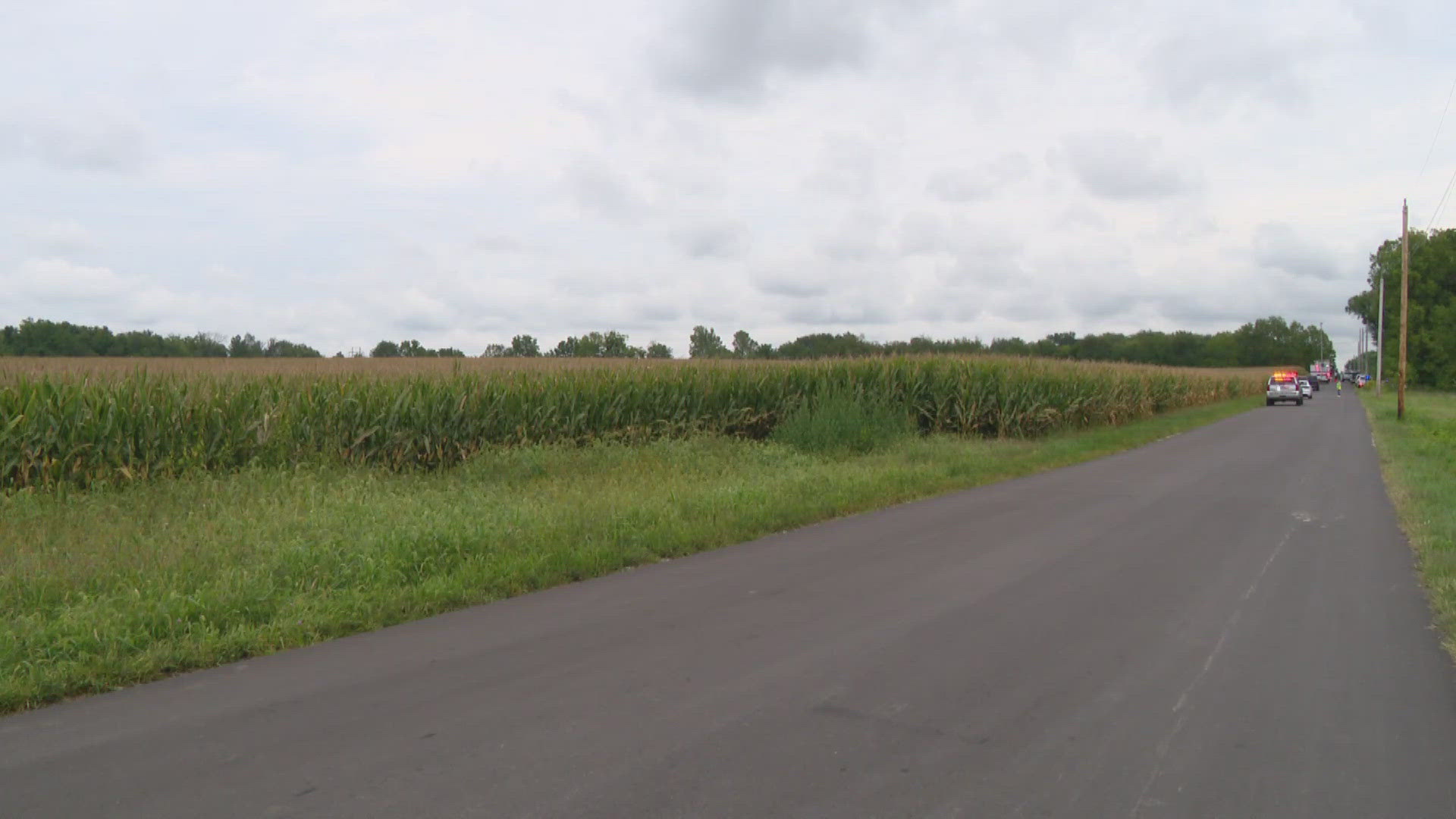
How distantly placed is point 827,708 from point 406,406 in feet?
39.2

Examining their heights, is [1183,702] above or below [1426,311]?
below

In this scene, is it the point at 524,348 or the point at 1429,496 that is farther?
the point at 524,348

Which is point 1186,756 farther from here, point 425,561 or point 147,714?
point 425,561

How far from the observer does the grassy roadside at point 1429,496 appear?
7.97 meters

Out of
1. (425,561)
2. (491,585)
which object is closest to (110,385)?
(425,561)

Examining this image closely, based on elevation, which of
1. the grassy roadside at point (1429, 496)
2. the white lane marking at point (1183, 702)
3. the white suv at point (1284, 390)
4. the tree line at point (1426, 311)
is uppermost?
the tree line at point (1426, 311)

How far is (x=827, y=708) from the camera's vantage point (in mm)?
5230

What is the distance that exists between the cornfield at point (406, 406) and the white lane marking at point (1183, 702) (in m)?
11.8

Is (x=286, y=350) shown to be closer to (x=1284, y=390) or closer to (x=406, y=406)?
(x=406, y=406)

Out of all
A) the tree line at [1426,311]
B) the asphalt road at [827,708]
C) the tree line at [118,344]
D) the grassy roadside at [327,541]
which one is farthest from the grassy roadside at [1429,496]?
the tree line at [1426,311]

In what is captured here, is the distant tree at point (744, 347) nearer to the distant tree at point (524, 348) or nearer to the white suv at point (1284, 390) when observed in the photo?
the distant tree at point (524, 348)

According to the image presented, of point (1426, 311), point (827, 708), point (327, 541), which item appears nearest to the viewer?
point (827, 708)

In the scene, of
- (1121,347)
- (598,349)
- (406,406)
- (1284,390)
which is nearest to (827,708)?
(406,406)

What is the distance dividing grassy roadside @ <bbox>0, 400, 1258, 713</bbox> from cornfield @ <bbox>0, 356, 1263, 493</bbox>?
870 mm
